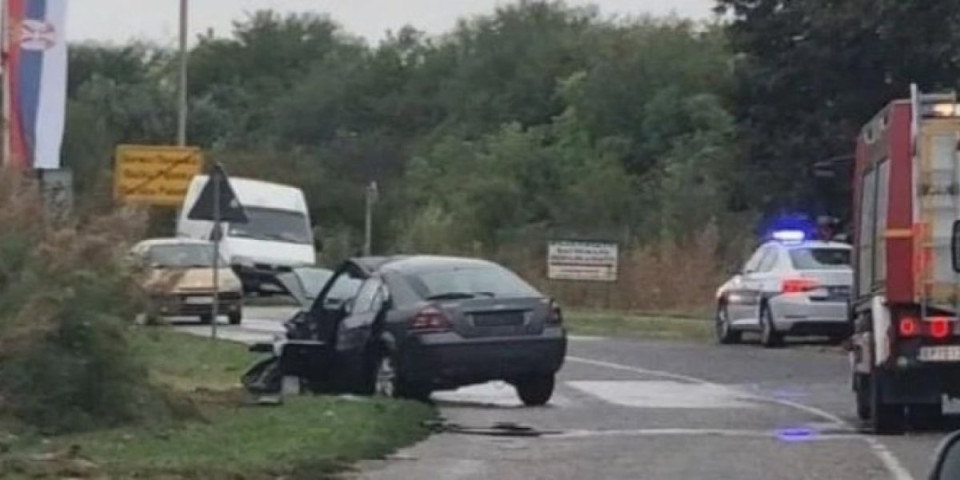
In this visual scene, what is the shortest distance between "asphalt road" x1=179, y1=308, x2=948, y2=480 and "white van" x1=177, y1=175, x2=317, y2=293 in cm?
2427

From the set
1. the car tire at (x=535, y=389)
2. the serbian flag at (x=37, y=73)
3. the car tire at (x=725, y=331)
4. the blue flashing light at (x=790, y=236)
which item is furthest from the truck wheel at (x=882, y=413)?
the car tire at (x=725, y=331)

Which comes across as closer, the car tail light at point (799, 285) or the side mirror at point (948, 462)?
the side mirror at point (948, 462)

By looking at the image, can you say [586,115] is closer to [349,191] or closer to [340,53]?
[349,191]

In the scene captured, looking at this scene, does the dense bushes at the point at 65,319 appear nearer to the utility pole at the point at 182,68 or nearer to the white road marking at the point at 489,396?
the white road marking at the point at 489,396

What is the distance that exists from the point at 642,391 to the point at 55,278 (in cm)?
974

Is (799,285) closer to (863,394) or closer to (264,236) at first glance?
(863,394)

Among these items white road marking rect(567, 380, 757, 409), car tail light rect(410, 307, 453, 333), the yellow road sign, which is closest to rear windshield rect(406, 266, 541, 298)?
car tail light rect(410, 307, 453, 333)

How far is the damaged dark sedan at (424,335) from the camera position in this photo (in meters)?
22.9

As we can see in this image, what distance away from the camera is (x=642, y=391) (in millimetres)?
26609

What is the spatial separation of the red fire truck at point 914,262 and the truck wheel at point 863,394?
2.20ft

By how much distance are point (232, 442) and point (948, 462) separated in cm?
1217

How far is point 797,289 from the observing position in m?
35.9

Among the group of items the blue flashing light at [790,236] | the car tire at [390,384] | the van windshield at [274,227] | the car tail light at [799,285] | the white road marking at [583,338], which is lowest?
the car tire at [390,384]

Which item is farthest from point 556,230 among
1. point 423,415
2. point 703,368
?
point 423,415
